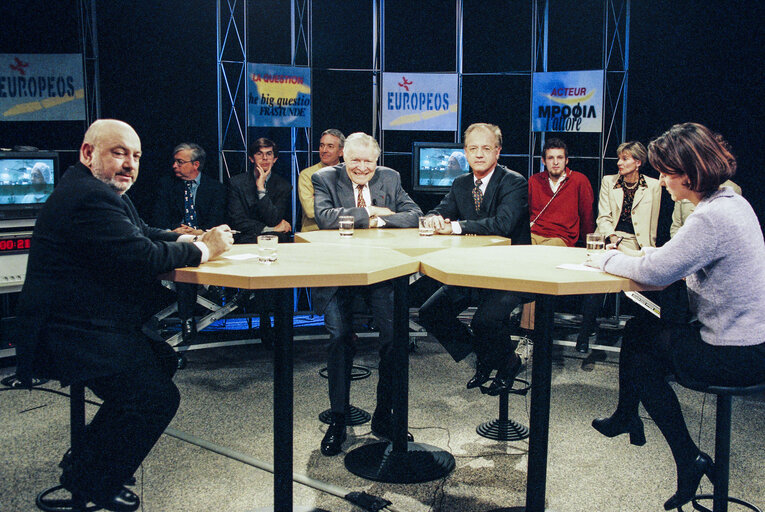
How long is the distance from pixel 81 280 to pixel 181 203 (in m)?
2.90

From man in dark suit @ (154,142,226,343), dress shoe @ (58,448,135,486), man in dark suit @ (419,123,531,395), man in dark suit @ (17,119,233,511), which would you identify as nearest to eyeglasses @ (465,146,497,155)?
man in dark suit @ (419,123,531,395)

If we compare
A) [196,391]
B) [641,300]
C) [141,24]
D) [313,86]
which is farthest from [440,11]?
[641,300]

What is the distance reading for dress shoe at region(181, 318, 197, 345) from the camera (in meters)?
4.53

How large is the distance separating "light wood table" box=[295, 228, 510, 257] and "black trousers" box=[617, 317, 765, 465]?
0.97 meters

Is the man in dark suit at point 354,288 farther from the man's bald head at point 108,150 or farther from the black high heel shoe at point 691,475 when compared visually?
the black high heel shoe at point 691,475

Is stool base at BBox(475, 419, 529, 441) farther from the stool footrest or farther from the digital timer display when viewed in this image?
the digital timer display

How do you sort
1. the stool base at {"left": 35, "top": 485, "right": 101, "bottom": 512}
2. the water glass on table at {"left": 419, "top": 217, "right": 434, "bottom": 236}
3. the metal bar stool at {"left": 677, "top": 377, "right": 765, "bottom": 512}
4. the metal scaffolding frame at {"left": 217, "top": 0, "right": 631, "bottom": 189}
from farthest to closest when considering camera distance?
the metal scaffolding frame at {"left": 217, "top": 0, "right": 631, "bottom": 189}
the water glass on table at {"left": 419, "top": 217, "right": 434, "bottom": 236}
the stool base at {"left": 35, "top": 485, "right": 101, "bottom": 512}
the metal bar stool at {"left": 677, "top": 377, "right": 765, "bottom": 512}

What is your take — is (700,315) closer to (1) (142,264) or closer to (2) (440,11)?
(1) (142,264)

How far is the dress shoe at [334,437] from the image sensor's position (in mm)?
2971

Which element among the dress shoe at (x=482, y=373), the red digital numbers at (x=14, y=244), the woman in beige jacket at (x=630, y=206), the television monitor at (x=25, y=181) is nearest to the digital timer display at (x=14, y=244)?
the red digital numbers at (x=14, y=244)

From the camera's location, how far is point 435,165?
5.77m

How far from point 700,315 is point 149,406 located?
1868mm

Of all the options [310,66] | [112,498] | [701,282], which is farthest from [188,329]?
[701,282]

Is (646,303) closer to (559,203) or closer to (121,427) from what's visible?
(121,427)
